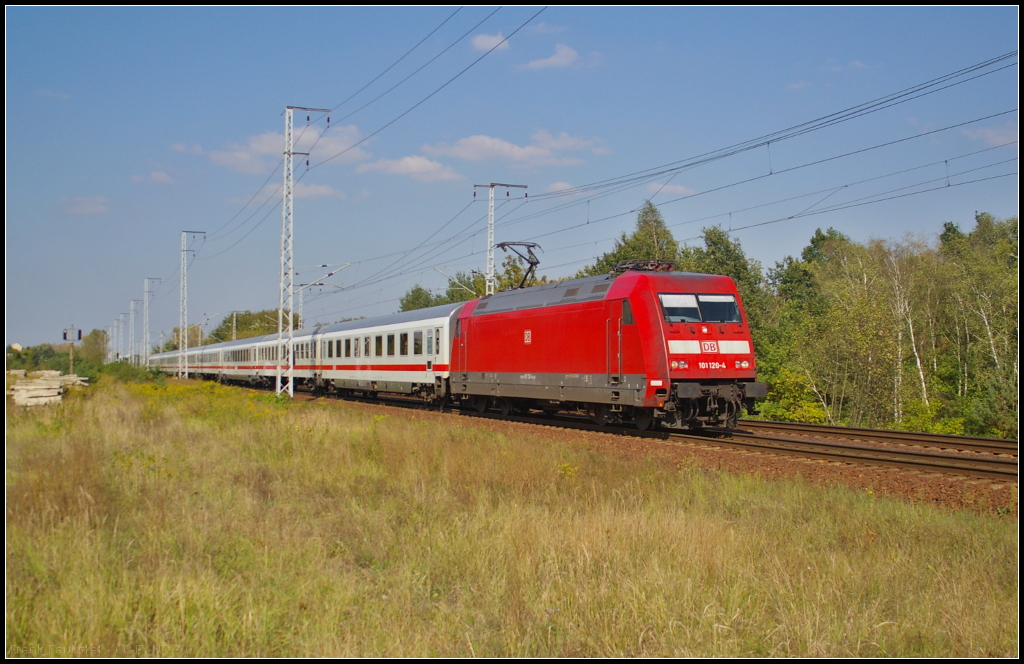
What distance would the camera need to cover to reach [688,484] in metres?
10.3

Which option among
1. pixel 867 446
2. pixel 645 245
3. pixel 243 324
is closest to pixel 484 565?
pixel 867 446

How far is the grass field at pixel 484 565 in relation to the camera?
4887 mm

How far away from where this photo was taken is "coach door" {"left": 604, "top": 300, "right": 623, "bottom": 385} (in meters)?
16.6

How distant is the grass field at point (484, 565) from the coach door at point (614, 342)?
18.8 ft

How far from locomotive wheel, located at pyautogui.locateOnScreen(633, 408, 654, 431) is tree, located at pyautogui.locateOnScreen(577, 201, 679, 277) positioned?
81.0 feet

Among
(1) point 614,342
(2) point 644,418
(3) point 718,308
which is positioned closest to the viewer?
(3) point 718,308

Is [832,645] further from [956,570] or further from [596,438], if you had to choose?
[596,438]

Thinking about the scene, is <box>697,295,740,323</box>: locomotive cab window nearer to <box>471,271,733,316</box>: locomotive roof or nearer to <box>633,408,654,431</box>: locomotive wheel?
<box>471,271,733,316</box>: locomotive roof

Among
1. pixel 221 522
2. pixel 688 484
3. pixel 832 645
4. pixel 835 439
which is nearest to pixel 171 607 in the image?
pixel 221 522

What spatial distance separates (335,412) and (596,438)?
9.30 m

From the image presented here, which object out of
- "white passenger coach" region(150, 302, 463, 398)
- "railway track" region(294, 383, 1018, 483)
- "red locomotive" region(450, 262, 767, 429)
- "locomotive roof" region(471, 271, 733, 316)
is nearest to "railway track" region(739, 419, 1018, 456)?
"railway track" region(294, 383, 1018, 483)

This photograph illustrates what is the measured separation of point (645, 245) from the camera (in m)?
55.9

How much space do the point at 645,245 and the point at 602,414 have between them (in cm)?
3920

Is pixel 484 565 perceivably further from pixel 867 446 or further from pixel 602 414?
pixel 602 414
